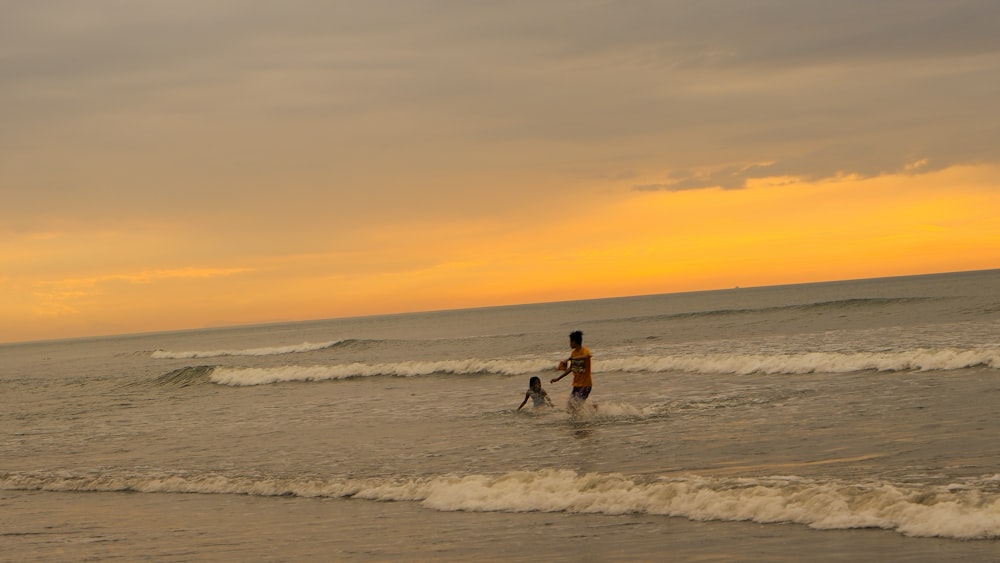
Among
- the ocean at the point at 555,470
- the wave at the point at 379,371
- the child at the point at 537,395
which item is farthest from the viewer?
the wave at the point at 379,371

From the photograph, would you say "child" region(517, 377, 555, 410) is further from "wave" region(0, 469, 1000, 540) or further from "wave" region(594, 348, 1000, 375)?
"wave" region(594, 348, 1000, 375)

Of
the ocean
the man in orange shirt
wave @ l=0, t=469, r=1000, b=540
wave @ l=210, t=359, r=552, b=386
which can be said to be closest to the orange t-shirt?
the man in orange shirt

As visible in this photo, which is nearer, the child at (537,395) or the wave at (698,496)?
the wave at (698,496)

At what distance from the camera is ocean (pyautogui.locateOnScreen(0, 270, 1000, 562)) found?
9.20 metres

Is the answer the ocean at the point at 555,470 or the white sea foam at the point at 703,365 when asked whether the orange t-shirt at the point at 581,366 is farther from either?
the white sea foam at the point at 703,365

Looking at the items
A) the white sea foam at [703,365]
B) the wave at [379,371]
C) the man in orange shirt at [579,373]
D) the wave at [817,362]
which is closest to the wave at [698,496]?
the man in orange shirt at [579,373]

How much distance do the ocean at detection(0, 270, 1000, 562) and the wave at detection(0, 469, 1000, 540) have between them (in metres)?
0.03

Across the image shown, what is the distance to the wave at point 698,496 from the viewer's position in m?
8.78

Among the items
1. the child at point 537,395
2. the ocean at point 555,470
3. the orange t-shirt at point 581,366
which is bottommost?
the ocean at point 555,470

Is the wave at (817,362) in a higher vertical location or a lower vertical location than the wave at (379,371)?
higher

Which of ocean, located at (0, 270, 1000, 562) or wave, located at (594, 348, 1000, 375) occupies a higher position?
wave, located at (594, 348, 1000, 375)

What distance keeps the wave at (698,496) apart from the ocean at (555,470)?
3 cm

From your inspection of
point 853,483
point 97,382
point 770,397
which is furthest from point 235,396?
point 853,483

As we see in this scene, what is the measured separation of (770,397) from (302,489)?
11.0m
